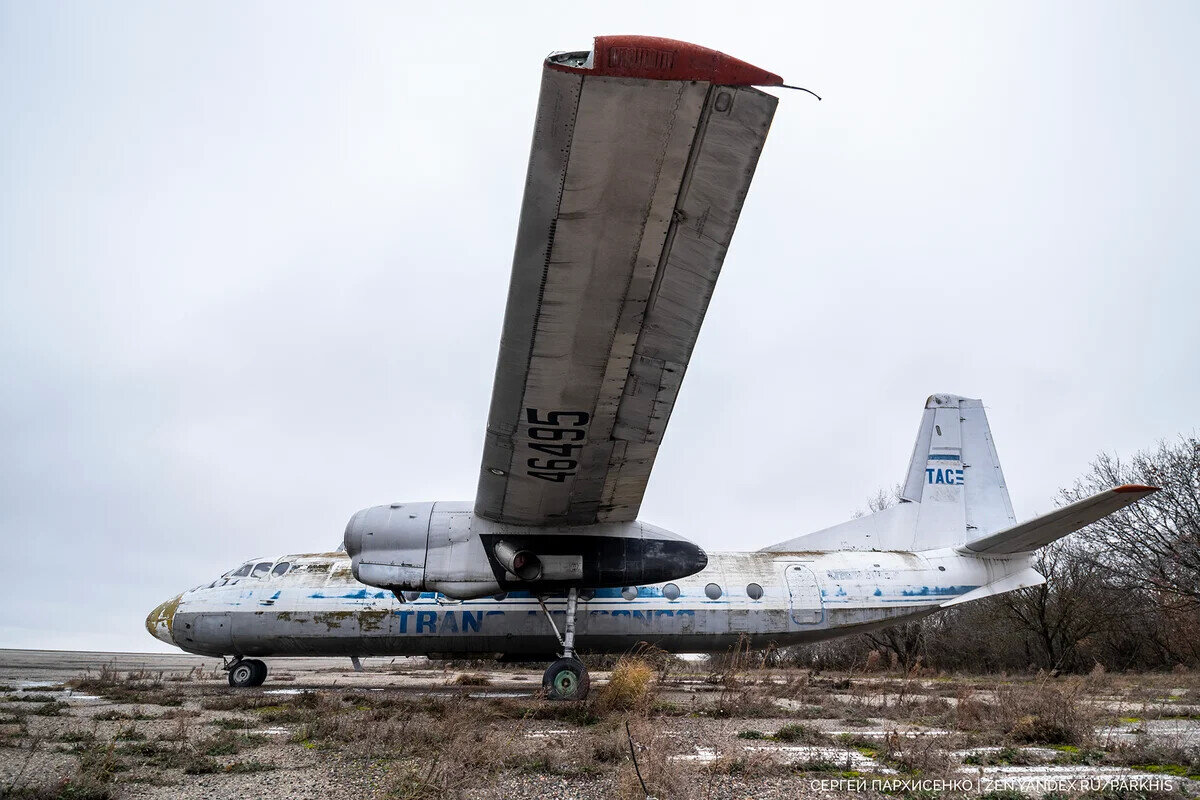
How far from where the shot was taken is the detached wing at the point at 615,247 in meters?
4.20

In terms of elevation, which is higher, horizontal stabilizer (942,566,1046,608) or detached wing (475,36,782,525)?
detached wing (475,36,782,525)

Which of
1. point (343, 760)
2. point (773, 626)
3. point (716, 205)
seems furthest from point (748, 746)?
point (773, 626)

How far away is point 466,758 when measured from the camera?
504 centimetres

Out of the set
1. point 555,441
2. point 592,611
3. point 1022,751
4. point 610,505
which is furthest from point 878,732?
point 592,611

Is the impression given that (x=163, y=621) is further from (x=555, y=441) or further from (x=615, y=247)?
(x=615, y=247)

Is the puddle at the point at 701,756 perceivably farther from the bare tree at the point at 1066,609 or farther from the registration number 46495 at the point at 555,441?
the bare tree at the point at 1066,609

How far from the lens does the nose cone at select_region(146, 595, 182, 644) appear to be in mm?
13227

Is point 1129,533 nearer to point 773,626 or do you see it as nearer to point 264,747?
point 773,626

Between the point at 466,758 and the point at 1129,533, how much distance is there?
29916mm

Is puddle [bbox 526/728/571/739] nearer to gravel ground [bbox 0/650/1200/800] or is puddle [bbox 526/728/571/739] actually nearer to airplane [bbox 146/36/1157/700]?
gravel ground [bbox 0/650/1200/800]

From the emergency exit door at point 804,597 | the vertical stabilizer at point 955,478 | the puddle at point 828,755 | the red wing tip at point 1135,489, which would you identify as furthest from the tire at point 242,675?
the red wing tip at point 1135,489

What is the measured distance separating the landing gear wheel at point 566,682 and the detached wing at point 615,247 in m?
3.00

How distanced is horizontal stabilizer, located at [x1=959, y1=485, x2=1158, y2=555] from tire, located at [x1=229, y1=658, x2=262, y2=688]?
46.3ft

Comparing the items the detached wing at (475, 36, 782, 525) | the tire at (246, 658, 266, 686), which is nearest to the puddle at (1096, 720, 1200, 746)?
the detached wing at (475, 36, 782, 525)
